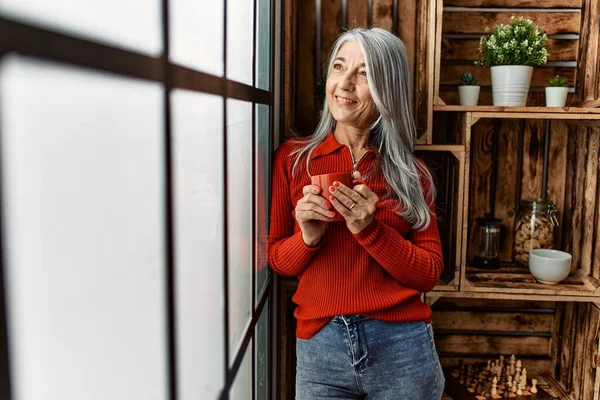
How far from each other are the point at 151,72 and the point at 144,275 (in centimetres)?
24

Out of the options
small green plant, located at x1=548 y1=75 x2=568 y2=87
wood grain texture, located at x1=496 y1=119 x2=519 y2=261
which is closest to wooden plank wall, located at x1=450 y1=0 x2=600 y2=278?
wood grain texture, located at x1=496 y1=119 x2=519 y2=261

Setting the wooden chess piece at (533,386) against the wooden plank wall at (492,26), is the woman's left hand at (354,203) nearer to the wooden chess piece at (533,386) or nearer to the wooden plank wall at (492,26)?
the wooden plank wall at (492,26)

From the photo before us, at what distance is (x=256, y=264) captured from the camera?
1549mm

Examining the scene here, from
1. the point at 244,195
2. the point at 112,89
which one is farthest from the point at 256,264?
the point at 112,89

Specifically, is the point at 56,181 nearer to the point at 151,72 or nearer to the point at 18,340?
the point at 18,340

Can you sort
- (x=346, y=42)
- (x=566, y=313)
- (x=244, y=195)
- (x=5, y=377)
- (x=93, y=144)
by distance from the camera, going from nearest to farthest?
(x=5, y=377) < (x=93, y=144) < (x=244, y=195) < (x=346, y=42) < (x=566, y=313)

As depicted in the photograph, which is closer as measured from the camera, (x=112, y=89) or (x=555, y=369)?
(x=112, y=89)

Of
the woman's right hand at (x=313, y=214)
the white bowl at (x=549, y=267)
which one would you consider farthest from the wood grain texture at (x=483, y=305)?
the woman's right hand at (x=313, y=214)

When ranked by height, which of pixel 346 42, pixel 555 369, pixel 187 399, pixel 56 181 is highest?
pixel 346 42

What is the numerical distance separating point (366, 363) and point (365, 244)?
11.9 inches

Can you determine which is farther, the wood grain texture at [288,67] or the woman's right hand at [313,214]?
the wood grain texture at [288,67]

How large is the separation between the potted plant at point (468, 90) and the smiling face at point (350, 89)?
70cm

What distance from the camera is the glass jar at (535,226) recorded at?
2250 millimetres

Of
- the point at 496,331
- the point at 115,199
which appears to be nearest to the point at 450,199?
the point at 496,331
